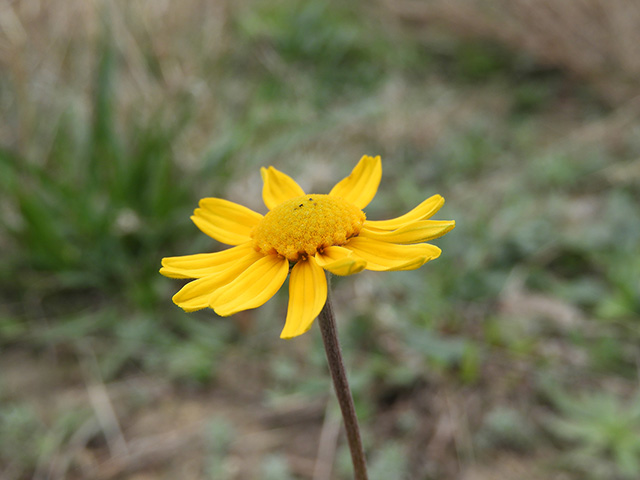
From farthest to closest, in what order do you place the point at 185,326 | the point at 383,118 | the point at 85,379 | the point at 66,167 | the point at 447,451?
the point at 383,118 → the point at 66,167 → the point at 185,326 → the point at 85,379 → the point at 447,451

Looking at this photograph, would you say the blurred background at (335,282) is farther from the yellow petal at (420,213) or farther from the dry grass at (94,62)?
the yellow petal at (420,213)

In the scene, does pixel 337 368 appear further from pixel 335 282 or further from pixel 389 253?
pixel 335 282

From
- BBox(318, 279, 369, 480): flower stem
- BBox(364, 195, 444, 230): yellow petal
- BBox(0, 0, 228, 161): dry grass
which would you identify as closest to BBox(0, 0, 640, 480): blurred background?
BBox(0, 0, 228, 161): dry grass

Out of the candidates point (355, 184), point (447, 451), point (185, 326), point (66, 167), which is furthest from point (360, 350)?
point (66, 167)

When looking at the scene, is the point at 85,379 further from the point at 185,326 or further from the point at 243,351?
the point at 243,351

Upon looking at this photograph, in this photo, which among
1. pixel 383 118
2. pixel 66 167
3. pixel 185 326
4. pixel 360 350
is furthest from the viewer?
pixel 383 118

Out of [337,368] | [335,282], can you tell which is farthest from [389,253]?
[335,282]

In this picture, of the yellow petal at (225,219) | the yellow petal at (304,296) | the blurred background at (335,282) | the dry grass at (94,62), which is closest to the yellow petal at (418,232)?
the yellow petal at (304,296)

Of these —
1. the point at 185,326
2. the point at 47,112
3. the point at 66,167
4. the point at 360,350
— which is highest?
the point at 47,112
